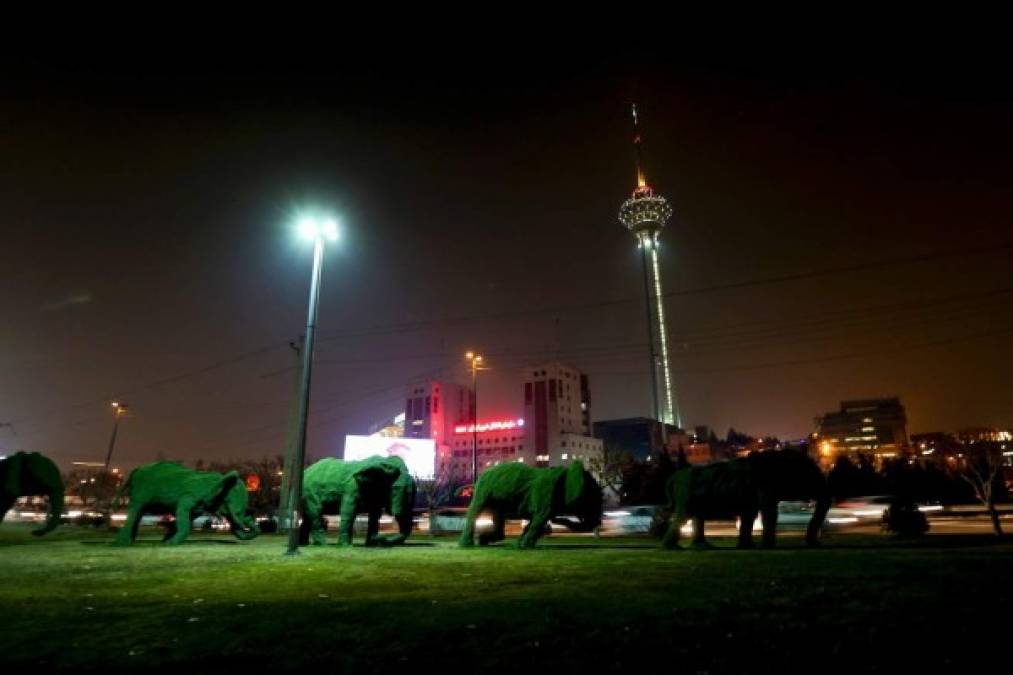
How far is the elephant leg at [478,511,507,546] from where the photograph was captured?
19609mm

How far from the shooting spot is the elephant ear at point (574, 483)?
1775 cm

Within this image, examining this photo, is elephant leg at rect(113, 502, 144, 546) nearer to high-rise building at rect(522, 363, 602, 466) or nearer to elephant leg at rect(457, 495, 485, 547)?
elephant leg at rect(457, 495, 485, 547)

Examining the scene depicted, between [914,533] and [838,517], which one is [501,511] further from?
[838,517]

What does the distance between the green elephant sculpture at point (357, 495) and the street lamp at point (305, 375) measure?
188cm

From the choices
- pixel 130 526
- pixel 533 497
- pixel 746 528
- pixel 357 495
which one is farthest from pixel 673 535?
pixel 130 526

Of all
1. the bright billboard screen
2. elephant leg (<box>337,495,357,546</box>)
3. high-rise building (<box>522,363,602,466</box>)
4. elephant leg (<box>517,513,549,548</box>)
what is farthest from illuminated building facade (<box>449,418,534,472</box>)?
elephant leg (<box>517,513,549,548</box>)

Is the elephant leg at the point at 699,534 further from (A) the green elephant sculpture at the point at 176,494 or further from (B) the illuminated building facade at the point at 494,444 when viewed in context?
(B) the illuminated building facade at the point at 494,444

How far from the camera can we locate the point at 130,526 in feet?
63.0

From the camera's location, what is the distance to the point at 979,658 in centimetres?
465

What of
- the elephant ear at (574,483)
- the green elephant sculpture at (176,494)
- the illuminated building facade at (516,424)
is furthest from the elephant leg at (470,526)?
the illuminated building facade at (516,424)

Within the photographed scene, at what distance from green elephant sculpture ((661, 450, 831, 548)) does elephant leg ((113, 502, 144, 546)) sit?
15919 mm

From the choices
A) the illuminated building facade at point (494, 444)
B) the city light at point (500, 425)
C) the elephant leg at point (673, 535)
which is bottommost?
the elephant leg at point (673, 535)

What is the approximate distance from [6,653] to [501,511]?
48.3 feet

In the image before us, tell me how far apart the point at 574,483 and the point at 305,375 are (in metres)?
8.24
